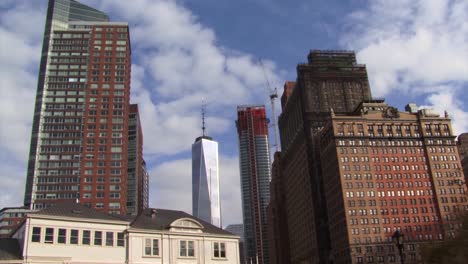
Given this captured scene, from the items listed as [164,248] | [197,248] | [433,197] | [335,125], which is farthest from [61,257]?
[433,197]

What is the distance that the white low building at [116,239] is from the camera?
5566 cm

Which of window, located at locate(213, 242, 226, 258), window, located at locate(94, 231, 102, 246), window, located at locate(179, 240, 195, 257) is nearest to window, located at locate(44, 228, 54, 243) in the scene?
window, located at locate(94, 231, 102, 246)

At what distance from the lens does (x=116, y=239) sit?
6075 centimetres

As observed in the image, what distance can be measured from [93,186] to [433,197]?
12197cm

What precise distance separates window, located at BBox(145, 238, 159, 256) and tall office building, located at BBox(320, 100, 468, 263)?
11353 centimetres

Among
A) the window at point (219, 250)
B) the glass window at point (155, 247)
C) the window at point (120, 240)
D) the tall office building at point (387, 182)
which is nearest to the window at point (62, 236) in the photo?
the window at point (120, 240)

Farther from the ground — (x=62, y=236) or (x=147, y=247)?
(x=62, y=236)

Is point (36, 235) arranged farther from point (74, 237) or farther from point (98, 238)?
point (98, 238)

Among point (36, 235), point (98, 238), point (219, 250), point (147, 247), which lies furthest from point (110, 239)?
point (219, 250)

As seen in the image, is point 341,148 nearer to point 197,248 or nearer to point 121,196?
point 121,196

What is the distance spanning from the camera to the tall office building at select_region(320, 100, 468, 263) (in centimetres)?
16488

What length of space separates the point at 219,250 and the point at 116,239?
15.1 m

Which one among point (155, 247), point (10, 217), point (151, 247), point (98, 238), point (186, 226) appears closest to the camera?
point (98, 238)

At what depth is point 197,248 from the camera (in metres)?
65.9
